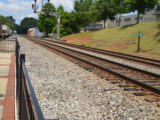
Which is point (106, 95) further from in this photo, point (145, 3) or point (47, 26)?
point (47, 26)

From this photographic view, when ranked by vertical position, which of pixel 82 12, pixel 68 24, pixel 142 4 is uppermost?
pixel 82 12

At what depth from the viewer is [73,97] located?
6.89 metres

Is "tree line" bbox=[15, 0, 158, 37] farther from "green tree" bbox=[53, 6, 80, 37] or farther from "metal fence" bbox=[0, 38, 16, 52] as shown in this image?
"metal fence" bbox=[0, 38, 16, 52]

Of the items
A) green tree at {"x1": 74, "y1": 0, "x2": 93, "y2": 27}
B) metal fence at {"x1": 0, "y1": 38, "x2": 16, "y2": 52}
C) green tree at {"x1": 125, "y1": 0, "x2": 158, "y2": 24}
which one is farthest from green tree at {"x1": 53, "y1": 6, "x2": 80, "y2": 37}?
metal fence at {"x1": 0, "y1": 38, "x2": 16, "y2": 52}

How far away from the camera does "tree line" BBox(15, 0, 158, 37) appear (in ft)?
140

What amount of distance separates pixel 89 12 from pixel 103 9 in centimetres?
685

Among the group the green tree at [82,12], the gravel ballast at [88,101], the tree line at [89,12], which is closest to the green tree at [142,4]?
the tree line at [89,12]

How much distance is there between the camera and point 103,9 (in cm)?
5916

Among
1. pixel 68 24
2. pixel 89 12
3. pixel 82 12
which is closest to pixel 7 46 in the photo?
pixel 89 12

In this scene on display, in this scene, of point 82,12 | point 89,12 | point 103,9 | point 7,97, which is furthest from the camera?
point 82,12

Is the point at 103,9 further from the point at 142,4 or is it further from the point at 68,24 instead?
the point at 68,24

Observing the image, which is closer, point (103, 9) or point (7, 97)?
point (7, 97)

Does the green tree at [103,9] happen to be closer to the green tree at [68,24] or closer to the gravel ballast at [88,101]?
the green tree at [68,24]

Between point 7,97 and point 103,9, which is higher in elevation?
point 103,9
